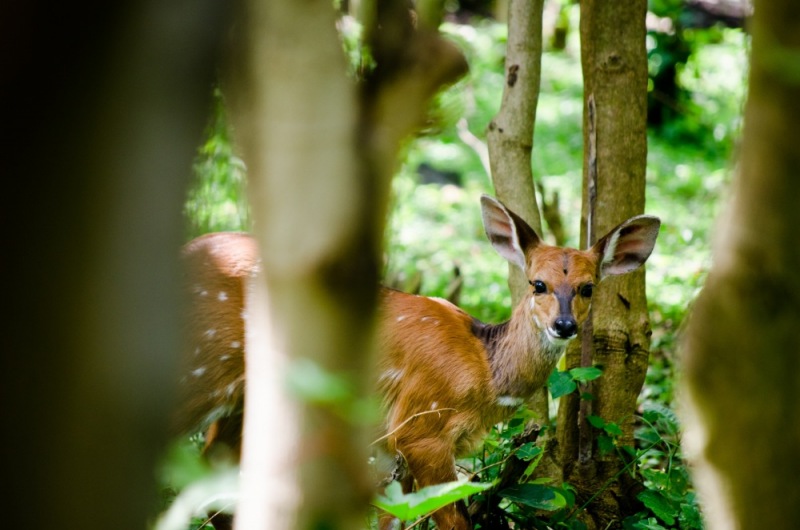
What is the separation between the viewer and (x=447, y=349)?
486cm

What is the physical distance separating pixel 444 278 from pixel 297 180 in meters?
7.22

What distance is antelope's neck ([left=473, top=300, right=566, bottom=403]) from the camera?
15.7 ft

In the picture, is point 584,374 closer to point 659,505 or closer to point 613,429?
point 613,429

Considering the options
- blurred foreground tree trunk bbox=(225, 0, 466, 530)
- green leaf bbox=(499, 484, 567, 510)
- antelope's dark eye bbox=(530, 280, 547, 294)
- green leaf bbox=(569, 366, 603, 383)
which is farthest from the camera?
antelope's dark eye bbox=(530, 280, 547, 294)

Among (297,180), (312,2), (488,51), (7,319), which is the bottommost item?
(7,319)

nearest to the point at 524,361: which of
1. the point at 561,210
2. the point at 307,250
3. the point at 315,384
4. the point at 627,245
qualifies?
the point at 627,245

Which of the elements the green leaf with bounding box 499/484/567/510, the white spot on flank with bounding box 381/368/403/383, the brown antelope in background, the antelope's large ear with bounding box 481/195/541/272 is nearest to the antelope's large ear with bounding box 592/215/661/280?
the brown antelope in background

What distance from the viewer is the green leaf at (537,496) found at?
3680mm

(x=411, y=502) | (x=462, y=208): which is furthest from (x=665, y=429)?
(x=462, y=208)

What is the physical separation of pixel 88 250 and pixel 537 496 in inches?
105

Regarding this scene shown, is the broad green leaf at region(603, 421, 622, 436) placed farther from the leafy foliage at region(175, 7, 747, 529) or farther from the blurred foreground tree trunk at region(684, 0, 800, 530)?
the blurred foreground tree trunk at region(684, 0, 800, 530)

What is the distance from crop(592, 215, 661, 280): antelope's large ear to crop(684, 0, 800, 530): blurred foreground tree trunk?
248cm

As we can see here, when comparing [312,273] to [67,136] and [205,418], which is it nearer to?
[67,136]

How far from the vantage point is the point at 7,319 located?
139 cm
